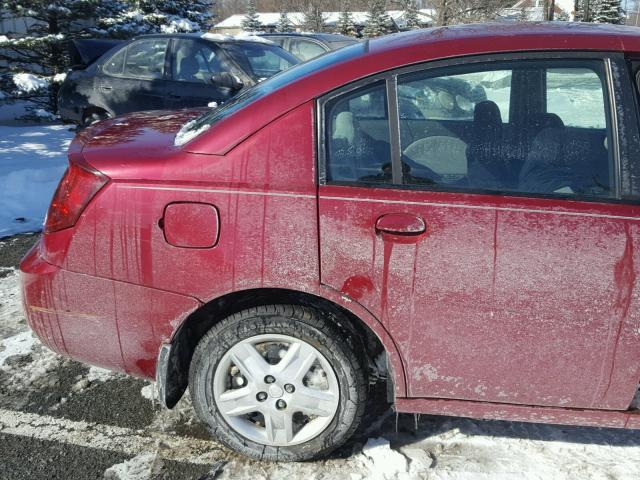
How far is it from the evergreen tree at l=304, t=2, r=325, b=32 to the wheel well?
3623cm

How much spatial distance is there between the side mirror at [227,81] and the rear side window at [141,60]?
1045mm

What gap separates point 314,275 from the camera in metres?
2.24

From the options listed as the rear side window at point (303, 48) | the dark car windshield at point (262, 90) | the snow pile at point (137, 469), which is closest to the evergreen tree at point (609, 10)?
the rear side window at point (303, 48)

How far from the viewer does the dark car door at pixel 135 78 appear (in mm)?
7508

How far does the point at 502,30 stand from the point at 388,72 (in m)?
0.55

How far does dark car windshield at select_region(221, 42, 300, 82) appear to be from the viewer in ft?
24.6

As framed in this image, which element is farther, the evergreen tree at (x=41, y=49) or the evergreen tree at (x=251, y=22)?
the evergreen tree at (x=251, y=22)

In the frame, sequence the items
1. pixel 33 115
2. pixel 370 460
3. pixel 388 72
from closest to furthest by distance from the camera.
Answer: pixel 388 72, pixel 370 460, pixel 33 115

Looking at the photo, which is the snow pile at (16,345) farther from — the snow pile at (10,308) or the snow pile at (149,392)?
the snow pile at (149,392)

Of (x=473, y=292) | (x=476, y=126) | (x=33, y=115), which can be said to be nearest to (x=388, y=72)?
(x=476, y=126)

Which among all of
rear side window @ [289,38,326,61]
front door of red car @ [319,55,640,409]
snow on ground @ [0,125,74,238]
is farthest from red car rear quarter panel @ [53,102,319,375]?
rear side window @ [289,38,326,61]

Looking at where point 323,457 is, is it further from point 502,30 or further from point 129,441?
point 502,30

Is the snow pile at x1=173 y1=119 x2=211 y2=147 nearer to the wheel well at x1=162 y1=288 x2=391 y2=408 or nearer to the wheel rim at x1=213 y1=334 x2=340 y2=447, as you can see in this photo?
the wheel well at x1=162 y1=288 x2=391 y2=408

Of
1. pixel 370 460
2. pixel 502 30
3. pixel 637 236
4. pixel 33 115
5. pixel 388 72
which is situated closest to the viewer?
pixel 637 236
